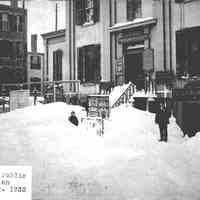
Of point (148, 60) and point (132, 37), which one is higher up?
point (132, 37)

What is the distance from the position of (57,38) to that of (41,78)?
1.50 meters

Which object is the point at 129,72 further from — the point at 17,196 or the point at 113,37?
the point at 17,196


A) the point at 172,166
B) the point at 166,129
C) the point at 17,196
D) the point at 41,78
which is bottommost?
the point at 17,196

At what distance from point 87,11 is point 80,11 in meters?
0.22

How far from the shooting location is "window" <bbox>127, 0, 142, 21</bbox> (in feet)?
27.3

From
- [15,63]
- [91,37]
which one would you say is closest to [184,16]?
[91,37]

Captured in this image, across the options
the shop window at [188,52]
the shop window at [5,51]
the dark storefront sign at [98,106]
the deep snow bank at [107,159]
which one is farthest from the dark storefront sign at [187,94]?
the shop window at [5,51]

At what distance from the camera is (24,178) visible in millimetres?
4059

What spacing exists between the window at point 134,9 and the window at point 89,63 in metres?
1.41

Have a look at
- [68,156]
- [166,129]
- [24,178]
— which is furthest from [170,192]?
[24,178]

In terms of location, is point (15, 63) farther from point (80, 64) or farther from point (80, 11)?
point (80, 11)

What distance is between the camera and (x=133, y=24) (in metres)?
8.27

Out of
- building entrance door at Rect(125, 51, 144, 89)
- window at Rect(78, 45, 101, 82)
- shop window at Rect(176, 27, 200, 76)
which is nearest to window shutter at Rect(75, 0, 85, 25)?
window at Rect(78, 45, 101, 82)

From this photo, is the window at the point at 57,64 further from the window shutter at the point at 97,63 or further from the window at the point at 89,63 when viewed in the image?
the window shutter at the point at 97,63
